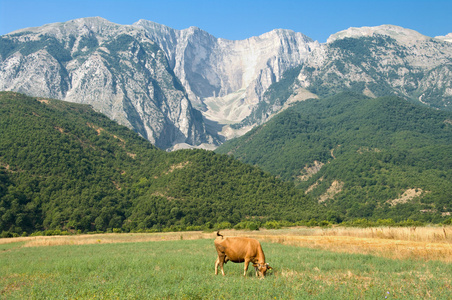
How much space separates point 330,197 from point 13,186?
444 feet

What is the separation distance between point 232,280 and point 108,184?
108164mm

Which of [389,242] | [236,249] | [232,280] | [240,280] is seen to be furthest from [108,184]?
[240,280]

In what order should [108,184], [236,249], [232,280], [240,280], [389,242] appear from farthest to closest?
[108,184] → [389,242] → [236,249] → [232,280] → [240,280]

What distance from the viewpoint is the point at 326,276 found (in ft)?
76.6

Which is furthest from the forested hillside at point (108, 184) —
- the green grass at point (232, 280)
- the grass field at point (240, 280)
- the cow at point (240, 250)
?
the cow at point (240, 250)

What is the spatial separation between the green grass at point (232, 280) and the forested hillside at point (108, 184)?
69485 mm

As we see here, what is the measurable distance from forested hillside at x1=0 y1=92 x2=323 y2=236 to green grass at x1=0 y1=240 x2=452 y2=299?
228 feet

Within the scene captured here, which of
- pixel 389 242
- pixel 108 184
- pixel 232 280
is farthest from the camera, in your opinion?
pixel 108 184

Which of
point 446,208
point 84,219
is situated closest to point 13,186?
point 84,219

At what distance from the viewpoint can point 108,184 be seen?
12219 centimetres

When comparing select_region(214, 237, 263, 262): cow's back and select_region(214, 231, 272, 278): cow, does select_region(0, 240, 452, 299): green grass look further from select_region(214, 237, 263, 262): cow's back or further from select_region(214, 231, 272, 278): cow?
select_region(214, 237, 263, 262): cow's back

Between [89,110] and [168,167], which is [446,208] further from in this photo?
[89,110]

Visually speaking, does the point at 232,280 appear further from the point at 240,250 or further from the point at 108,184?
the point at 108,184

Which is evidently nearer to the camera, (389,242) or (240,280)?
(240,280)
